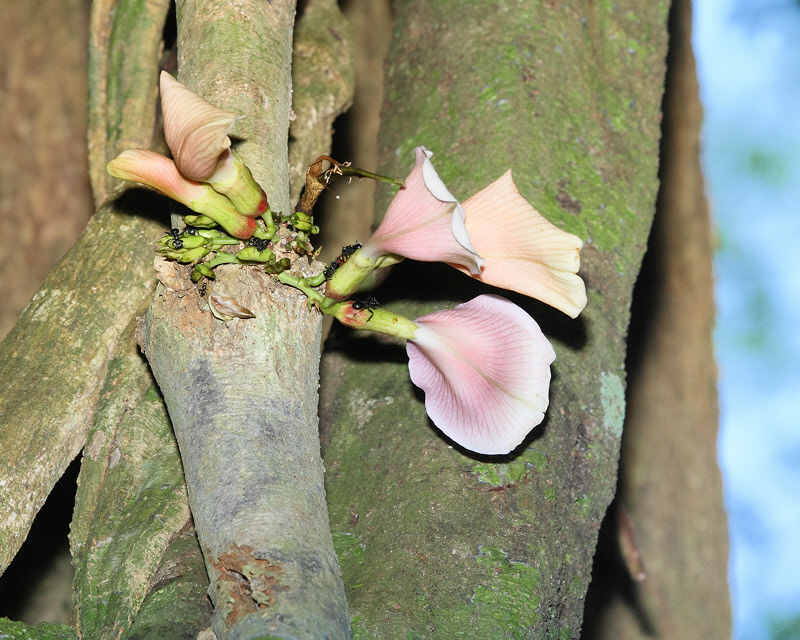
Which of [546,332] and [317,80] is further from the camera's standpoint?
[317,80]

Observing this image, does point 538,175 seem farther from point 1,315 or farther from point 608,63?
point 1,315

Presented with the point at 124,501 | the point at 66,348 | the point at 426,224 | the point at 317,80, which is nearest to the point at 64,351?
the point at 66,348

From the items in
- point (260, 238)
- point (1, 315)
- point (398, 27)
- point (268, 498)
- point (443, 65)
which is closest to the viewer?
point (268, 498)

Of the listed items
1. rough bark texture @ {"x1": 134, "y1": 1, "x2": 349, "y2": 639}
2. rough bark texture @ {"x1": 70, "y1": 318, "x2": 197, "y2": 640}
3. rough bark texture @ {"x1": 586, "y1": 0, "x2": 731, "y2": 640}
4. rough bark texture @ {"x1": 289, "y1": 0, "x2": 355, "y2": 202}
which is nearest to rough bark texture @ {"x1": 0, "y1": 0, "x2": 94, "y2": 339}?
rough bark texture @ {"x1": 289, "y1": 0, "x2": 355, "y2": 202}

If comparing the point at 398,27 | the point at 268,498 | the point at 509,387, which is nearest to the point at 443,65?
the point at 398,27

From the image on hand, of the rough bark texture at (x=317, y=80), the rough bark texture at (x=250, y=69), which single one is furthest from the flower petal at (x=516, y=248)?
the rough bark texture at (x=317, y=80)

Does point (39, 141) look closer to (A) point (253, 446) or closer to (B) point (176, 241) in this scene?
(B) point (176, 241)
